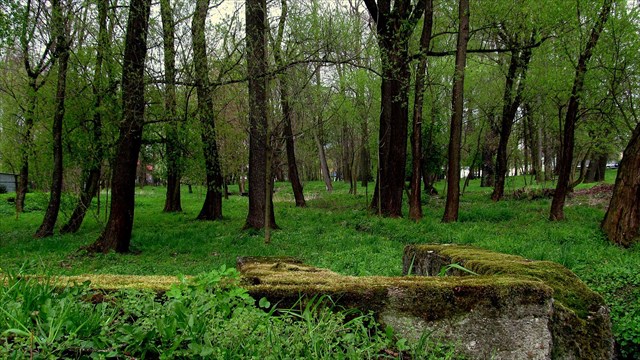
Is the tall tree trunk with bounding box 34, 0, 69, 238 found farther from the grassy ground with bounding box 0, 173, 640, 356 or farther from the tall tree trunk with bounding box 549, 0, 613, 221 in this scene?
the tall tree trunk with bounding box 549, 0, 613, 221

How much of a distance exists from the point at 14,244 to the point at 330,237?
938cm

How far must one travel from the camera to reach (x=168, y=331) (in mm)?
1932

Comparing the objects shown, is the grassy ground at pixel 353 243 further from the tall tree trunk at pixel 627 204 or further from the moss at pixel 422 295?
the moss at pixel 422 295

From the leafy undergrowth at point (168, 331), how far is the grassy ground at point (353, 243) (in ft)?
10.5

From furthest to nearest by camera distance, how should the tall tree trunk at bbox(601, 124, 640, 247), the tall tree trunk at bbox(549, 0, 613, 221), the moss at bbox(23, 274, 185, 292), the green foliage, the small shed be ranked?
the small shed < the tall tree trunk at bbox(549, 0, 613, 221) < the tall tree trunk at bbox(601, 124, 640, 247) < the green foliage < the moss at bbox(23, 274, 185, 292)

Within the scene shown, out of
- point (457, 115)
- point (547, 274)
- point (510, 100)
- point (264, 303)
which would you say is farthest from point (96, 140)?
point (510, 100)

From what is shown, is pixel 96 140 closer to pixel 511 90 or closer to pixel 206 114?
pixel 206 114

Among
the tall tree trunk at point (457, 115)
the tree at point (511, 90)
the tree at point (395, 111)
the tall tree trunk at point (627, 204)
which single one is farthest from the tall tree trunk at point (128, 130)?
the tree at point (511, 90)

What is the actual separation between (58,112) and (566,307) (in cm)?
1493

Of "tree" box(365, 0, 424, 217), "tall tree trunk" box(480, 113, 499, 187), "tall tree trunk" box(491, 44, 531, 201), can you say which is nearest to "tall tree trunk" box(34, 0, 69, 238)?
"tree" box(365, 0, 424, 217)

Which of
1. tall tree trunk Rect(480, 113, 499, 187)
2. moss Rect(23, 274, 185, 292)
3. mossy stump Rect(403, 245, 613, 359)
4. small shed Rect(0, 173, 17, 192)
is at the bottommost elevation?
mossy stump Rect(403, 245, 613, 359)

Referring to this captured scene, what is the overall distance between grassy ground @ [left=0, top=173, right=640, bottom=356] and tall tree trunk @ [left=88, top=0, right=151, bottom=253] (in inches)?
24.4

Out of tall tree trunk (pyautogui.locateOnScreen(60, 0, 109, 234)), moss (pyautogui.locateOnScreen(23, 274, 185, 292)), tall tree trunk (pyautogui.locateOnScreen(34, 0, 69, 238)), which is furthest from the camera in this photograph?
tall tree trunk (pyautogui.locateOnScreen(34, 0, 69, 238))

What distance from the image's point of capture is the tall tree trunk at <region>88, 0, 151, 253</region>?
10.6 metres
